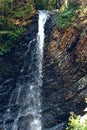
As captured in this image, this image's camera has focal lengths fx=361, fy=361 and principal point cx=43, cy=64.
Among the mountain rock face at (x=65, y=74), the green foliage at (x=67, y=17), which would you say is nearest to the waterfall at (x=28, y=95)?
the mountain rock face at (x=65, y=74)

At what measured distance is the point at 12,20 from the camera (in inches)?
1193

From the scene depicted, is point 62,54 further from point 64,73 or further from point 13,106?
point 13,106

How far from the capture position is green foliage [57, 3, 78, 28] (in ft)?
83.4

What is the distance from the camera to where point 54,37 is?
2634 centimetres

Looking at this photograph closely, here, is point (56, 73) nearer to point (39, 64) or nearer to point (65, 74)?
point (65, 74)

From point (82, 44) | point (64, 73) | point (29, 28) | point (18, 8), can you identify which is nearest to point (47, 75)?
point (64, 73)

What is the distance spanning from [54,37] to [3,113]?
758 centimetres

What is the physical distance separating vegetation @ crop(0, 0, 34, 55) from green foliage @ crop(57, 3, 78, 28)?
4.35m

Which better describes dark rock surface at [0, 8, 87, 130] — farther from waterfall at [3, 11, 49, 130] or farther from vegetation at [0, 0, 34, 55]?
vegetation at [0, 0, 34, 55]

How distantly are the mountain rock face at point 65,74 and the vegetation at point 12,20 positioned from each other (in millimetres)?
3509

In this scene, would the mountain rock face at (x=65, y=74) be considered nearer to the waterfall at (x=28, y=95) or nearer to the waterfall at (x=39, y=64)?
the waterfall at (x=39, y=64)

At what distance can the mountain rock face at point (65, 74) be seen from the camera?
19375 mm

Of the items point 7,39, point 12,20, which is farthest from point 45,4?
point 7,39

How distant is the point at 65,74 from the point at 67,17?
18.3ft
